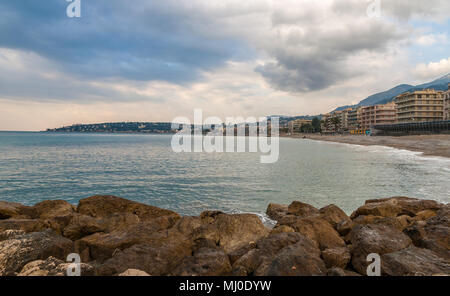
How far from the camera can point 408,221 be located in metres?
8.30

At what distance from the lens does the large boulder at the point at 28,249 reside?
5.12m

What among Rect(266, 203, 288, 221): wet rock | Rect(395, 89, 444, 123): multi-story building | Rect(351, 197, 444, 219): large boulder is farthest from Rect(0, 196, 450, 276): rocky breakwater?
Rect(395, 89, 444, 123): multi-story building

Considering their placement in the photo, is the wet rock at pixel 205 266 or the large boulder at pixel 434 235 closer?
the wet rock at pixel 205 266

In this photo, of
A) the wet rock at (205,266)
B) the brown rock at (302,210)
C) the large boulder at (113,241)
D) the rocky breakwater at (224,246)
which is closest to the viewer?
the wet rock at (205,266)

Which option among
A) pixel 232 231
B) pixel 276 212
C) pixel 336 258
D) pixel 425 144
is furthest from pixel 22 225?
pixel 425 144

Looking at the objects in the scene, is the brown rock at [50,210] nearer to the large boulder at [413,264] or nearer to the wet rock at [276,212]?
the wet rock at [276,212]

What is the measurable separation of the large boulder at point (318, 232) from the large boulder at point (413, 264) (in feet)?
5.35

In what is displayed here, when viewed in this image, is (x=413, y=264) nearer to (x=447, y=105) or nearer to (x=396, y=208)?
(x=396, y=208)

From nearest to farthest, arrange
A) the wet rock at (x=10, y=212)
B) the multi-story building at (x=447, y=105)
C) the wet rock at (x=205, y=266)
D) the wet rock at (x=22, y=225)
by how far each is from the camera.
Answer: the wet rock at (x=205, y=266), the wet rock at (x=22, y=225), the wet rock at (x=10, y=212), the multi-story building at (x=447, y=105)

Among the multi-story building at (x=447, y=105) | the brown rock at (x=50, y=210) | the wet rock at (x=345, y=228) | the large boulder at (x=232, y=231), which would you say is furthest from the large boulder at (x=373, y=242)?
the multi-story building at (x=447, y=105)

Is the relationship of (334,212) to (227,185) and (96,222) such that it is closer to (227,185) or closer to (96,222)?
(96,222)

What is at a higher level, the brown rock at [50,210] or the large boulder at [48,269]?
the large boulder at [48,269]

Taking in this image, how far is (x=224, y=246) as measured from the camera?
259 inches
